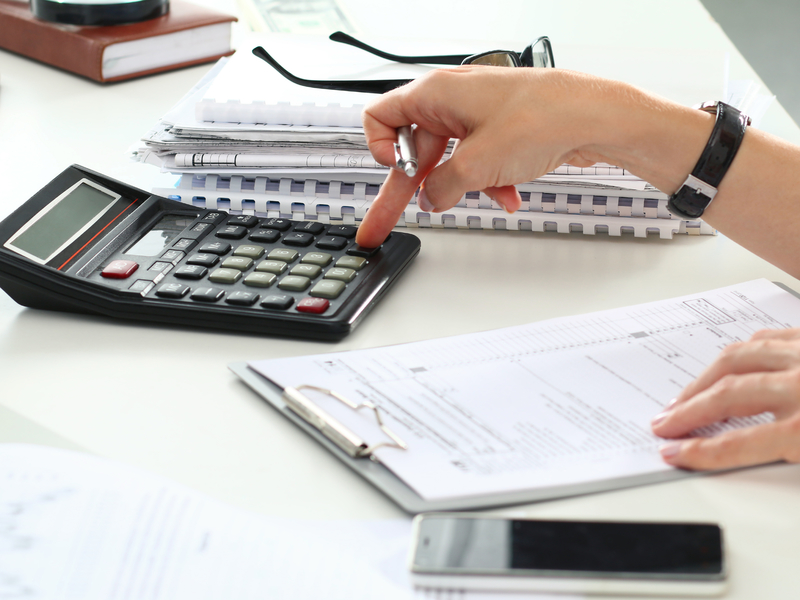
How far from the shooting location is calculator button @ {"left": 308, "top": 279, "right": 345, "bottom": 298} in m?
0.62

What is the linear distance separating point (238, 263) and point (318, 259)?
7cm

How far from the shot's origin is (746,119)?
27.0 inches

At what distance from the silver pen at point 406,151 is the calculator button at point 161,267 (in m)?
0.22

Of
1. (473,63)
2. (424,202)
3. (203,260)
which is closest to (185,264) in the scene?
(203,260)

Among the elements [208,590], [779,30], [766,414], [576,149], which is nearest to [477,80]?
[576,149]

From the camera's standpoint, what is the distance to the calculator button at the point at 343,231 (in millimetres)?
700

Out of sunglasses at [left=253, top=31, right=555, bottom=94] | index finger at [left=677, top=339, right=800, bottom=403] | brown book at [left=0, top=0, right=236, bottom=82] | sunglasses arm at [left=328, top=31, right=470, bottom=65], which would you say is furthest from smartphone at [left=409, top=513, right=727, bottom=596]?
brown book at [left=0, top=0, right=236, bottom=82]

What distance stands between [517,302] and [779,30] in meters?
3.08

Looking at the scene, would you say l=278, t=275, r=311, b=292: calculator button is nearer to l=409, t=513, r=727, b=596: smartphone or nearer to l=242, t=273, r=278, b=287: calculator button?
l=242, t=273, r=278, b=287: calculator button

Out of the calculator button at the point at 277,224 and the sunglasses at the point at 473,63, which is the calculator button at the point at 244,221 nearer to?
the calculator button at the point at 277,224

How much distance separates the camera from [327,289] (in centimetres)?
62

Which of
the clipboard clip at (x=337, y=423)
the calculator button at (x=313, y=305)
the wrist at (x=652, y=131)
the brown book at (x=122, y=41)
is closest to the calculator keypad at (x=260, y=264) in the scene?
the calculator button at (x=313, y=305)

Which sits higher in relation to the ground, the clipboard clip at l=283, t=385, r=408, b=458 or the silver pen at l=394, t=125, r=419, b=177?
the silver pen at l=394, t=125, r=419, b=177

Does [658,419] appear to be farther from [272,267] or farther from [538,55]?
[538,55]
